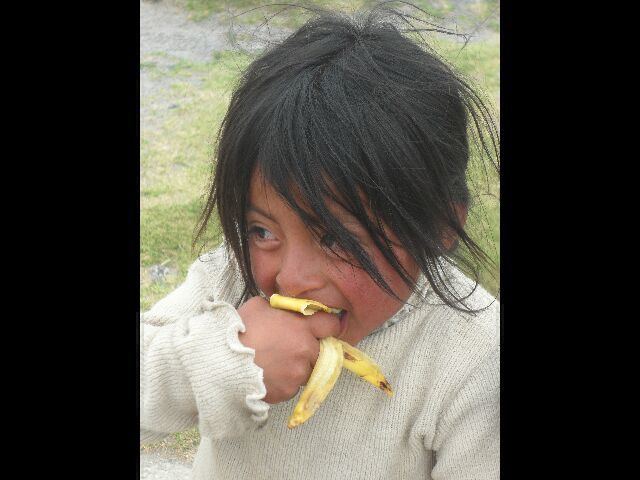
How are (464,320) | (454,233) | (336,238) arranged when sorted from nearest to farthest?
(336,238) → (454,233) → (464,320)

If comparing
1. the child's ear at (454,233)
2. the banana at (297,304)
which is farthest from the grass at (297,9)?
the banana at (297,304)

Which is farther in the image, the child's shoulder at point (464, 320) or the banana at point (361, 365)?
the child's shoulder at point (464, 320)

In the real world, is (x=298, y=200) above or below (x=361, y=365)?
above

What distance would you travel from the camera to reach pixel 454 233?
2.92 feet

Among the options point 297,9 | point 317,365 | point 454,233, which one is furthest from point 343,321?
point 297,9

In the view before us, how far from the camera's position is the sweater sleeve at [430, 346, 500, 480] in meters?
0.95

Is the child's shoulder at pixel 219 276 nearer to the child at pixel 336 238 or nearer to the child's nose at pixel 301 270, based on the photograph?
the child at pixel 336 238

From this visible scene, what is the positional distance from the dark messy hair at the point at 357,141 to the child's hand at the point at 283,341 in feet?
0.27

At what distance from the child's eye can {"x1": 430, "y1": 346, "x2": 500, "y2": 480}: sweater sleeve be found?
337 millimetres

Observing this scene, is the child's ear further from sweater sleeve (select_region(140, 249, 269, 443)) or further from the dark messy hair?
sweater sleeve (select_region(140, 249, 269, 443))

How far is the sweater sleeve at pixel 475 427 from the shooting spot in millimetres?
948

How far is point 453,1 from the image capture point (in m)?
1.63

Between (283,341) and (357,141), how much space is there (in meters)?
0.22

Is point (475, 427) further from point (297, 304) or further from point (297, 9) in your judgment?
point (297, 9)
